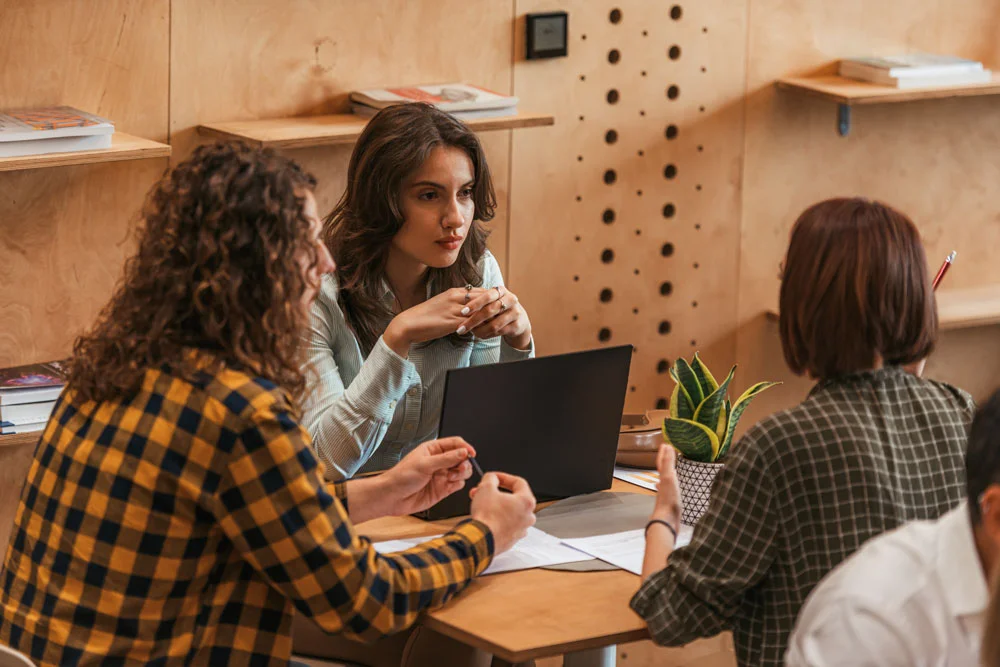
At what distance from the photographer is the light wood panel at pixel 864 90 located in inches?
129

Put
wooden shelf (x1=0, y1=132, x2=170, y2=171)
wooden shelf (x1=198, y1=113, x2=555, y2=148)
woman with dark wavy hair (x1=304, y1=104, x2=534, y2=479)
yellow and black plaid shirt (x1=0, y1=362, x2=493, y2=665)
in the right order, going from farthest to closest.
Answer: wooden shelf (x1=198, y1=113, x2=555, y2=148) < wooden shelf (x1=0, y1=132, x2=170, y2=171) < woman with dark wavy hair (x1=304, y1=104, x2=534, y2=479) < yellow and black plaid shirt (x1=0, y1=362, x2=493, y2=665)

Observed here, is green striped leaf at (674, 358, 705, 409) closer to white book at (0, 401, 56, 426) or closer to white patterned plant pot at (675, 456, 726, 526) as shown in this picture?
white patterned plant pot at (675, 456, 726, 526)

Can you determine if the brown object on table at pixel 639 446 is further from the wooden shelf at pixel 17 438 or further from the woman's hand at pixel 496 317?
the wooden shelf at pixel 17 438

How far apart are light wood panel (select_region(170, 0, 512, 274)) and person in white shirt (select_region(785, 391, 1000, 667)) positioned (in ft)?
6.38

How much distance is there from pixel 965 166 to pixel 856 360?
94.0 inches

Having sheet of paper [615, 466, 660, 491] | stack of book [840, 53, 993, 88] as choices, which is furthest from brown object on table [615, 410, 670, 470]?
stack of book [840, 53, 993, 88]

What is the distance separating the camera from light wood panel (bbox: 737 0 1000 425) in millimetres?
3463

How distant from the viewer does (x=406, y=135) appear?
2.30 meters

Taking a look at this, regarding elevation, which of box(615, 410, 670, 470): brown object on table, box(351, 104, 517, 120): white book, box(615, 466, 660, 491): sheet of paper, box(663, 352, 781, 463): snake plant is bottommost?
box(615, 466, 660, 491): sheet of paper

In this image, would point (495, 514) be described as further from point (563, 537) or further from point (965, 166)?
point (965, 166)

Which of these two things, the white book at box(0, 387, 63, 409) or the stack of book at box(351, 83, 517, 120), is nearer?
the white book at box(0, 387, 63, 409)

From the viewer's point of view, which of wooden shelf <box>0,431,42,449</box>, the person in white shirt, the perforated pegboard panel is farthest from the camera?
the perforated pegboard panel

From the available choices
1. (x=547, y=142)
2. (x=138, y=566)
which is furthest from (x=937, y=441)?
(x=547, y=142)

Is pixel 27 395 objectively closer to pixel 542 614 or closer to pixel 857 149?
pixel 542 614
